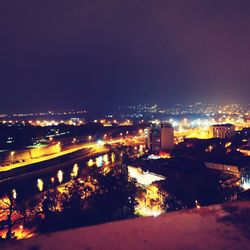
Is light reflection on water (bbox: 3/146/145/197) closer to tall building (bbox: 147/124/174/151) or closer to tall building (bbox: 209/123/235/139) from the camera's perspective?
tall building (bbox: 147/124/174/151)

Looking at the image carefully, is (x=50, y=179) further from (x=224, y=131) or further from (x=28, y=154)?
(x=224, y=131)

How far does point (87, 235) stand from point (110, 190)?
17.1 ft

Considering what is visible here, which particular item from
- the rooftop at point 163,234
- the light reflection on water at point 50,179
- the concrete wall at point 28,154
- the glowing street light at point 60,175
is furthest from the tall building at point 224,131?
the rooftop at point 163,234

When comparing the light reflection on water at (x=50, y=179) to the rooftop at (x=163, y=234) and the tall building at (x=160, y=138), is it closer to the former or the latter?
the tall building at (x=160, y=138)

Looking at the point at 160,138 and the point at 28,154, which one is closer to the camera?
the point at 28,154

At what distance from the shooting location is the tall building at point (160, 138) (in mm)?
16156

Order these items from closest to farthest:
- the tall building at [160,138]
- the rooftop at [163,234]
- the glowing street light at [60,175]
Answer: the rooftop at [163,234] → the glowing street light at [60,175] → the tall building at [160,138]

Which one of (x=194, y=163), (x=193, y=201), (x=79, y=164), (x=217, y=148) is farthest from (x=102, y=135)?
(x=193, y=201)

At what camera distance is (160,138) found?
16328mm

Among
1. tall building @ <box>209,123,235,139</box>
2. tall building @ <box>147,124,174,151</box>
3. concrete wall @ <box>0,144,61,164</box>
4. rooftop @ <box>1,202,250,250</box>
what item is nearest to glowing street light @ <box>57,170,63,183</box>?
concrete wall @ <box>0,144,61,164</box>

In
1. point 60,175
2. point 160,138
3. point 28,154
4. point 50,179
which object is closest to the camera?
point 50,179

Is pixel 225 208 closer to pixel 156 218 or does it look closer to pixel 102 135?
pixel 156 218

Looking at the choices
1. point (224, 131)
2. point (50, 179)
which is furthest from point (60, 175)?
point (224, 131)

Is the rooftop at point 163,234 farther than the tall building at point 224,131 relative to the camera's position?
No
